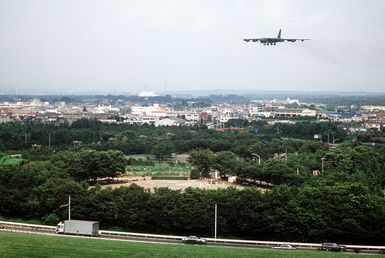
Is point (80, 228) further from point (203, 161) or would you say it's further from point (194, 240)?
point (203, 161)

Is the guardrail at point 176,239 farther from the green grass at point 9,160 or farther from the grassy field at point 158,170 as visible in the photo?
the green grass at point 9,160

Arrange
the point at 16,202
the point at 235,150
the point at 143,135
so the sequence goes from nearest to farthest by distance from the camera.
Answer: the point at 16,202, the point at 235,150, the point at 143,135

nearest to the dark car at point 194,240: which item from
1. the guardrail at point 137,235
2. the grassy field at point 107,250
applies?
the guardrail at point 137,235

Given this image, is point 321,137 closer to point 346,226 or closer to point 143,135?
point 143,135

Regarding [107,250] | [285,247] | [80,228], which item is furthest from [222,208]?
[107,250]

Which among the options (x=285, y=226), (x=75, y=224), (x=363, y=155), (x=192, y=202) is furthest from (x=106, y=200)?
(x=363, y=155)

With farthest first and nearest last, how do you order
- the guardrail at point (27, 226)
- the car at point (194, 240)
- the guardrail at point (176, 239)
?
the guardrail at point (27, 226), the car at point (194, 240), the guardrail at point (176, 239)
